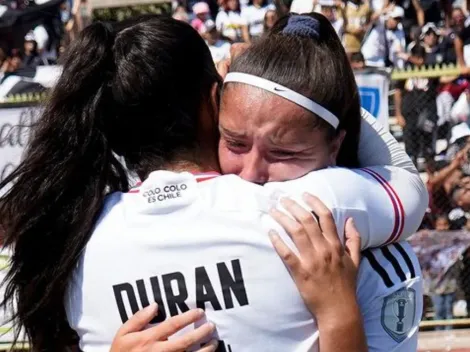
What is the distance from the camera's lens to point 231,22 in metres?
10.5

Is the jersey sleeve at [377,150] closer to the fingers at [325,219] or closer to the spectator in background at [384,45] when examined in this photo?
the fingers at [325,219]

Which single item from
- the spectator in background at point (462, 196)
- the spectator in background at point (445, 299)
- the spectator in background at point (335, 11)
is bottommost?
the spectator in background at point (445, 299)

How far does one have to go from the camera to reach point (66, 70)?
6.11 ft

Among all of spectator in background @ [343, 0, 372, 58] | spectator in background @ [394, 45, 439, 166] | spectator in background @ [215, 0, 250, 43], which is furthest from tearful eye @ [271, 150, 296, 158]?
spectator in background @ [215, 0, 250, 43]

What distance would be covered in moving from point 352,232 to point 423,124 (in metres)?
5.91

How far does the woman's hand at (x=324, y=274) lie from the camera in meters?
1.64

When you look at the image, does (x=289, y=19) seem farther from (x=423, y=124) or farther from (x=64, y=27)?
(x=64, y=27)

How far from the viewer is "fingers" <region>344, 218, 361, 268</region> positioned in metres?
1.68

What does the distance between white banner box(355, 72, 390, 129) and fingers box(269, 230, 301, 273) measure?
452 cm

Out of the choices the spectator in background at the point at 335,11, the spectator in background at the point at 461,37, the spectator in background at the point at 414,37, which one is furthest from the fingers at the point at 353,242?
the spectator in background at the point at 414,37

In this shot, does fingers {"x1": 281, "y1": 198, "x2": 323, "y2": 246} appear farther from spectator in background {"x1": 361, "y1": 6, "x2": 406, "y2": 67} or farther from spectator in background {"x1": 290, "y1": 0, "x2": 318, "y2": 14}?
spectator in background {"x1": 361, "y1": 6, "x2": 406, "y2": 67}

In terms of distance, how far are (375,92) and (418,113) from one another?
1402 millimetres

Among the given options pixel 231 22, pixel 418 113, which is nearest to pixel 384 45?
pixel 231 22

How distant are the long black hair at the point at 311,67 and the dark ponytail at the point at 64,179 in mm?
293
